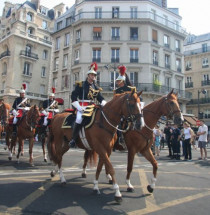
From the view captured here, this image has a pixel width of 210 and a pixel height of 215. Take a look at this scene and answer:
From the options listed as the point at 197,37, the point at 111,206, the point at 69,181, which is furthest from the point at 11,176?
the point at 197,37

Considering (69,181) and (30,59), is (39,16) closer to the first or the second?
(30,59)

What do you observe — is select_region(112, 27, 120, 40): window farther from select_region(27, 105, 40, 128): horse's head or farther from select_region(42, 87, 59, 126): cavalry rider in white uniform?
select_region(27, 105, 40, 128): horse's head

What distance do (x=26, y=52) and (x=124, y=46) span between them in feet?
68.4

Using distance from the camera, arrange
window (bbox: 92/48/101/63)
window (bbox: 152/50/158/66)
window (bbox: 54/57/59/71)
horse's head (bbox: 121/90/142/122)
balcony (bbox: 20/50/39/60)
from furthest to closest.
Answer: balcony (bbox: 20/50/39/60), window (bbox: 54/57/59/71), window (bbox: 152/50/158/66), window (bbox: 92/48/101/63), horse's head (bbox: 121/90/142/122)

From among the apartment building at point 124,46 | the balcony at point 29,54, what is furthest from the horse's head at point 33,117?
the balcony at point 29,54

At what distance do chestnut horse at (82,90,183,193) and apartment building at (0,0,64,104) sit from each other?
34.3 metres

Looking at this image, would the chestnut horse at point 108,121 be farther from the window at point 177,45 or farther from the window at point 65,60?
the window at point 177,45

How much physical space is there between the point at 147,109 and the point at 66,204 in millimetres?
3566

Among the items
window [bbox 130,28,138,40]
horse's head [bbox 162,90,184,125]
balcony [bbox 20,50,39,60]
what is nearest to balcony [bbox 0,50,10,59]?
balcony [bbox 20,50,39,60]

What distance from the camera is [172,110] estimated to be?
660 centimetres

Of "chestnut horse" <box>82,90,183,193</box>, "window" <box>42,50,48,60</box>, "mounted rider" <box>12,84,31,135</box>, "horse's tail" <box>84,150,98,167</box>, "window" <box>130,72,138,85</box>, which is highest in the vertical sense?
"window" <box>42,50,48,60</box>

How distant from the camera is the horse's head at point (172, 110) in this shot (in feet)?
21.6

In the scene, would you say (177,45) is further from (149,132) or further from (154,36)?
(149,132)

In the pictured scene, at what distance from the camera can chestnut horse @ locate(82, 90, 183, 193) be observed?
19.5 ft
